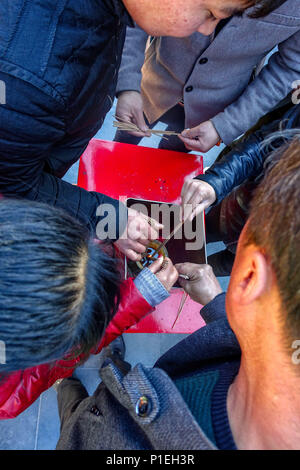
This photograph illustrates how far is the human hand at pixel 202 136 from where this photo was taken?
4.71 feet

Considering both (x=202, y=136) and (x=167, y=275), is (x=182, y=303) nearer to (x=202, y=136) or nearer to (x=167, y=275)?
(x=167, y=275)

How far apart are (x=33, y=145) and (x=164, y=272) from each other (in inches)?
23.6

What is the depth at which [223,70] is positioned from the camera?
1275 millimetres

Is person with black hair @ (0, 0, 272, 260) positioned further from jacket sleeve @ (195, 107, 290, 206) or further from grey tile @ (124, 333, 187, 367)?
grey tile @ (124, 333, 187, 367)

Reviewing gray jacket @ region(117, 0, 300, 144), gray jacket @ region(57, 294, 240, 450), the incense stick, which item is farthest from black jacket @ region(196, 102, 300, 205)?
gray jacket @ region(57, 294, 240, 450)

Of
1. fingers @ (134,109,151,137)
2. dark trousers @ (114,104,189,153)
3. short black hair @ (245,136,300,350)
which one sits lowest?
dark trousers @ (114,104,189,153)

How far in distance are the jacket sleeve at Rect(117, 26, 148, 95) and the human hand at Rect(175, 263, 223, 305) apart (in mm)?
877

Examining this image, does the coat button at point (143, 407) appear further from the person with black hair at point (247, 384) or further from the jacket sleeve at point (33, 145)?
the jacket sleeve at point (33, 145)

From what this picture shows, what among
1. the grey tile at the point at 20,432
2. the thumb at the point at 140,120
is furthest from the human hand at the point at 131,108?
the grey tile at the point at 20,432

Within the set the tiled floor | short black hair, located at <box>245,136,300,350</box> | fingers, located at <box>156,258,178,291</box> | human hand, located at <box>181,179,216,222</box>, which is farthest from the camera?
the tiled floor

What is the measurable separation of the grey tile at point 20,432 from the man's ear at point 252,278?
55.8 inches

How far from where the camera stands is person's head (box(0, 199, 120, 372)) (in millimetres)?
639

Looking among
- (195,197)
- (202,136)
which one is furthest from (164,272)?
(202,136)
